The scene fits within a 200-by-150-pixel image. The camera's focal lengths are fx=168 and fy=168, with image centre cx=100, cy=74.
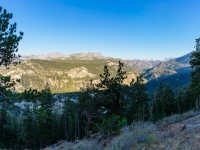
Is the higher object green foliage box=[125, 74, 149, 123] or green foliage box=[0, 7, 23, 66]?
green foliage box=[0, 7, 23, 66]

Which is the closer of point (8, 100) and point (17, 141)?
point (8, 100)

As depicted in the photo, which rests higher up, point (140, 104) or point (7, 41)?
point (7, 41)

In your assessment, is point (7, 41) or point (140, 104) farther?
point (140, 104)

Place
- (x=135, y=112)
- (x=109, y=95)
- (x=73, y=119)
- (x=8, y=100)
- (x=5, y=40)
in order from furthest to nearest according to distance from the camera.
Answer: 1. (x=73, y=119)
2. (x=135, y=112)
3. (x=109, y=95)
4. (x=5, y=40)
5. (x=8, y=100)

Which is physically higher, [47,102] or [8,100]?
[8,100]

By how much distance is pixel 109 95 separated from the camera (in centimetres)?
1417

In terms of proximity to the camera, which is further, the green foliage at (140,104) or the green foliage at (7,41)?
the green foliage at (140,104)

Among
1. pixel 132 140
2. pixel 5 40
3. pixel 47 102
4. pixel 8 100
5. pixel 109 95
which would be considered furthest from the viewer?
pixel 47 102

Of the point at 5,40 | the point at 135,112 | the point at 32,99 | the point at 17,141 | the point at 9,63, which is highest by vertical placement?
the point at 5,40

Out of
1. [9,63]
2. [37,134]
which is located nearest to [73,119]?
[37,134]

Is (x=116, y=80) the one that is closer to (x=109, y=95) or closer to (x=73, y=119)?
(x=109, y=95)

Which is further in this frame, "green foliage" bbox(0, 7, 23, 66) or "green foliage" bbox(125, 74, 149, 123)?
"green foliage" bbox(125, 74, 149, 123)

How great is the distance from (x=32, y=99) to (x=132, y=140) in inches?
246

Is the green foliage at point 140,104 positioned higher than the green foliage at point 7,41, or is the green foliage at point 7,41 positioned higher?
the green foliage at point 7,41
